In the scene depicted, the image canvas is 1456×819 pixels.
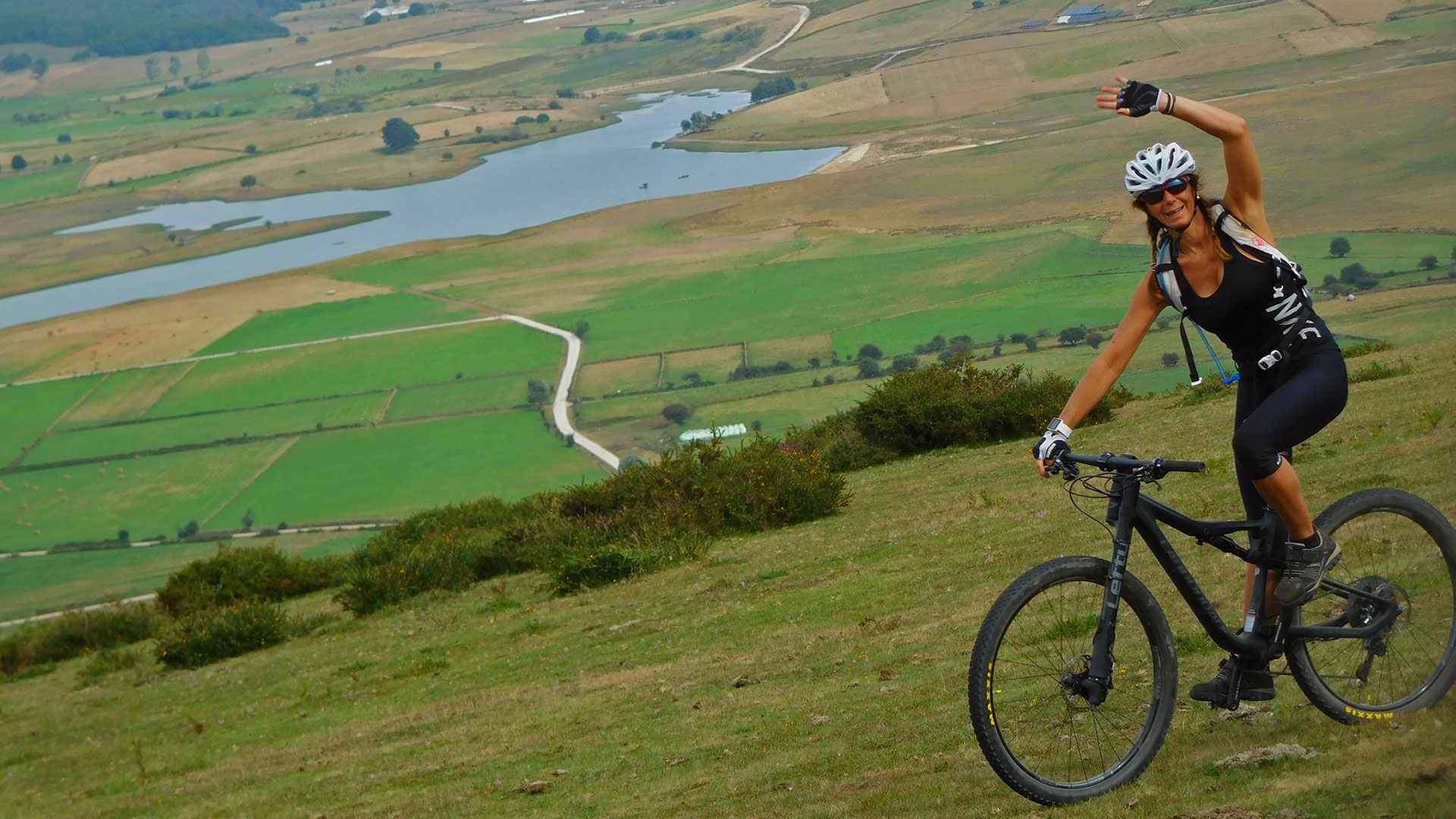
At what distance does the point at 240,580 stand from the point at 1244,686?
2410cm

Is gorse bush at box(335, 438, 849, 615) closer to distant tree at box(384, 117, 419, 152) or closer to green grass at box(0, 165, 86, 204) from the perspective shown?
distant tree at box(384, 117, 419, 152)

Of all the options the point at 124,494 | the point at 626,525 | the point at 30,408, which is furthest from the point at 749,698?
the point at 30,408

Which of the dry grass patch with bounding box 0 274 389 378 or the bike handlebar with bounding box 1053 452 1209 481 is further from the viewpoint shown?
the dry grass patch with bounding box 0 274 389 378

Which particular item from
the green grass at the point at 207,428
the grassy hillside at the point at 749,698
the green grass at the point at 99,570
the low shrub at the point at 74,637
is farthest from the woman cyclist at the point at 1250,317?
the green grass at the point at 207,428

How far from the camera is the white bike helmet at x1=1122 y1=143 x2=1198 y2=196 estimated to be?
592 cm

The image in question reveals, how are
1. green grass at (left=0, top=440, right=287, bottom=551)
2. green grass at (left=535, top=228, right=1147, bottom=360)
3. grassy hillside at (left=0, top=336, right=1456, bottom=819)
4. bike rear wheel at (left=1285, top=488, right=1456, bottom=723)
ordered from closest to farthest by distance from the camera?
1. bike rear wheel at (left=1285, top=488, right=1456, bottom=723)
2. grassy hillside at (left=0, top=336, right=1456, bottom=819)
3. green grass at (left=0, top=440, right=287, bottom=551)
4. green grass at (left=535, top=228, right=1147, bottom=360)

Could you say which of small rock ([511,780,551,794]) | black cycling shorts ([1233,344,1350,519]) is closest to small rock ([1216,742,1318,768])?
black cycling shorts ([1233,344,1350,519])

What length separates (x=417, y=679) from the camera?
51.3 ft

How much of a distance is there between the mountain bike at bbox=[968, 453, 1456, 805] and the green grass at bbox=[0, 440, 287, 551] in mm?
76331

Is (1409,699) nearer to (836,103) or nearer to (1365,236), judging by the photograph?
(1365,236)

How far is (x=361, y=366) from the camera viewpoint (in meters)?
103

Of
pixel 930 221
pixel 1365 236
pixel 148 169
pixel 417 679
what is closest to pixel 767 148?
pixel 930 221

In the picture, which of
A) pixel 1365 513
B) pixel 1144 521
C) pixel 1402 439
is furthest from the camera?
pixel 1402 439

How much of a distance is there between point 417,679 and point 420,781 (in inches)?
214
